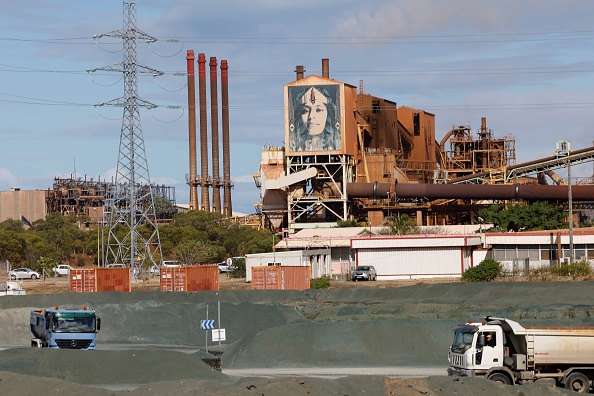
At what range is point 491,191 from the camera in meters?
102

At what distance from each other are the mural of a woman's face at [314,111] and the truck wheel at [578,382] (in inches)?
3142

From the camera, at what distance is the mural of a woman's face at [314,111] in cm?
10781

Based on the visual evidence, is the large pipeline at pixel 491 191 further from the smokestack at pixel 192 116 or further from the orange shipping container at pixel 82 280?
the smokestack at pixel 192 116

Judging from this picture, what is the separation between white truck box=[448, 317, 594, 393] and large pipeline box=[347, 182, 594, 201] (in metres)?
72.4

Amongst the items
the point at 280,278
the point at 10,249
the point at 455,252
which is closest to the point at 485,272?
the point at 455,252

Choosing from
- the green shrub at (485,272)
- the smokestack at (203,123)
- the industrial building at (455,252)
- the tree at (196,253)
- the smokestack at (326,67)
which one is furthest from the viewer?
the smokestack at (203,123)

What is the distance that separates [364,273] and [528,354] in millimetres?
51632

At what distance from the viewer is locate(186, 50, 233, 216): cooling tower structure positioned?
14125 cm

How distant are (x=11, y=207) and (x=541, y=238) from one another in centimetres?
10569

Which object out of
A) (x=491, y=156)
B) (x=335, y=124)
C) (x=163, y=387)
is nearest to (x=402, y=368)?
(x=163, y=387)

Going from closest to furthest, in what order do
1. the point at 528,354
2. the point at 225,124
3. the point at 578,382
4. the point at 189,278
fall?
1. the point at 578,382
2. the point at 528,354
3. the point at 189,278
4. the point at 225,124

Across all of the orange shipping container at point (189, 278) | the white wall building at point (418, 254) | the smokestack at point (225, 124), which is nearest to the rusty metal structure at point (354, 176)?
the white wall building at point (418, 254)

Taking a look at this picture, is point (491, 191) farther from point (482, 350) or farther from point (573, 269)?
point (482, 350)

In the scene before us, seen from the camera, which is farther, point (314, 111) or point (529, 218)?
point (314, 111)
